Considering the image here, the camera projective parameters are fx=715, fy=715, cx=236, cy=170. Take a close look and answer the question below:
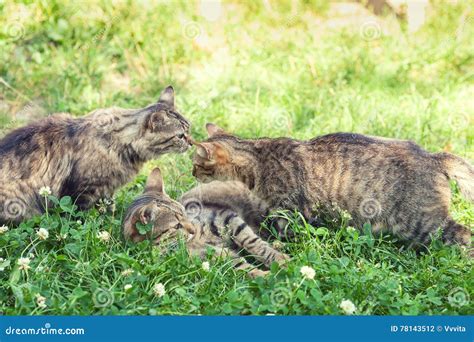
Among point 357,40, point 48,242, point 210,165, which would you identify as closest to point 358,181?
point 210,165

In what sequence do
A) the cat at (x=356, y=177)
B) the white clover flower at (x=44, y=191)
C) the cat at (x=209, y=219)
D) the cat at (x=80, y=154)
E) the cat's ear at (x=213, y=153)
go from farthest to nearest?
the cat's ear at (x=213, y=153) < the cat at (x=80, y=154) < the cat at (x=356, y=177) < the white clover flower at (x=44, y=191) < the cat at (x=209, y=219)

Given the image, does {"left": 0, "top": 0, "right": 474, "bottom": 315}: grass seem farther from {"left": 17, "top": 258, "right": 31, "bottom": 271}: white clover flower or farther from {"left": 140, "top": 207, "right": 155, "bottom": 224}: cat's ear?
{"left": 140, "top": 207, "right": 155, "bottom": 224}: cat's ear

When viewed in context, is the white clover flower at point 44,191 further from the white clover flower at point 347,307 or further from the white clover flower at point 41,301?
the white clover flower at point 347,307

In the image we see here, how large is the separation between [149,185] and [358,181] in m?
1.48

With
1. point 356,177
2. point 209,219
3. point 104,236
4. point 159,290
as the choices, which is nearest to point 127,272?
point 159,290

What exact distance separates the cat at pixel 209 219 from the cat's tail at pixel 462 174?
133 centimetres

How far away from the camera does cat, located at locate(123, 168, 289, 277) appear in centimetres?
457

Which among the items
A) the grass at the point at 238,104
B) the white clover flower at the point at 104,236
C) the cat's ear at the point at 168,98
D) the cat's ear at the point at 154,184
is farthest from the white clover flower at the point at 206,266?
the cat's ear at the point at 168,98

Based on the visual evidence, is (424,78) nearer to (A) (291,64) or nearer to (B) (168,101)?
(A) (291,64)

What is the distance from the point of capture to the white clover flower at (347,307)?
3763 mm

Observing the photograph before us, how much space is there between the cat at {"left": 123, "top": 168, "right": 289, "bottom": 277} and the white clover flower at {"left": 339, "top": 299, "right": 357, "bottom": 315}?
711mm

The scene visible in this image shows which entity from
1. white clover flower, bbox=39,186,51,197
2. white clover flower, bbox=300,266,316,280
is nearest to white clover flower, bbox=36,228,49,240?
white clover flower, bbox=39,186,51,197

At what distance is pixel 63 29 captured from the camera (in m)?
8.05

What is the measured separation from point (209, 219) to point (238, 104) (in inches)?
103
